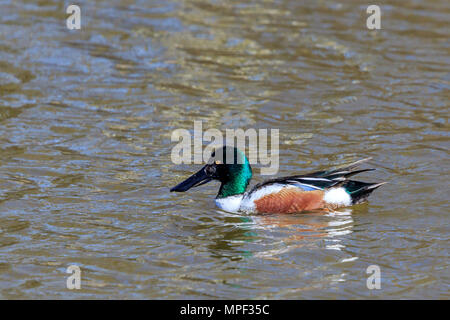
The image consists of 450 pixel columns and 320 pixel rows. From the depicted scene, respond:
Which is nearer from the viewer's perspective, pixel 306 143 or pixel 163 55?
pixel 306 143

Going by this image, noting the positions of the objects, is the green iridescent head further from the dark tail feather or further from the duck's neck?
the dark tail feather

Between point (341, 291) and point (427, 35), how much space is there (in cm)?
827

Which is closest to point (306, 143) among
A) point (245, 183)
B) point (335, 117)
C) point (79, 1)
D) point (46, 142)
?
point (335, 117)

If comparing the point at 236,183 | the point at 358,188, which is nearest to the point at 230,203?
the point at 236,183

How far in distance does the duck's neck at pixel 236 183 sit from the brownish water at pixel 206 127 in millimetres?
229

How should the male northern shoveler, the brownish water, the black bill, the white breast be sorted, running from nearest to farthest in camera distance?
the brownish water < the male northern shoveler < the white breast < the black bill

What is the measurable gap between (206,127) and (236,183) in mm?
2343

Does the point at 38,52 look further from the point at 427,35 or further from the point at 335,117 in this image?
the point at 427,35

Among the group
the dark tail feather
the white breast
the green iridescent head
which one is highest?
the green iridescent head

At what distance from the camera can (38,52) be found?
13.2m

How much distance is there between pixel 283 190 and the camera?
317 inches

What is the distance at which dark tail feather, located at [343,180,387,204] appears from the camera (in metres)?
8.14

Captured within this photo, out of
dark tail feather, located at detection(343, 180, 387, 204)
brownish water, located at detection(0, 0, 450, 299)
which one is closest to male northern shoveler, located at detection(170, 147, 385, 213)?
dark tail feather, located at detection(343, 180, 387, 204)
